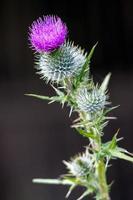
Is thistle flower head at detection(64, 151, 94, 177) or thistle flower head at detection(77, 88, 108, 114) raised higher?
thistle flower head at detection(77, 88, 108, 114)

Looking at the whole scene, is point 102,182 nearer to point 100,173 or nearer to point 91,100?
point 100,173

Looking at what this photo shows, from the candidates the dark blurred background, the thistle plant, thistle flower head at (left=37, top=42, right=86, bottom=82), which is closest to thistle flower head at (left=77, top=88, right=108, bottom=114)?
the thistle plant

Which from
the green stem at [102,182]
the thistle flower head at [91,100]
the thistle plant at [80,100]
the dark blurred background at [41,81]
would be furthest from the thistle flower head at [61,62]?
the dark blurred background at [41,81]

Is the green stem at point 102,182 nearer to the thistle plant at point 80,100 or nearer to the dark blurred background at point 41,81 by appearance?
the thistle plant at point 80,100

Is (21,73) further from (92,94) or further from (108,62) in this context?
(92,94)

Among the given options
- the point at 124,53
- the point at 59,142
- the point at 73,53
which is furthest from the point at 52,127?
the point at 73,53

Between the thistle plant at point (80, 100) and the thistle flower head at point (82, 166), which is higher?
the thistle plant at point (80, 100)

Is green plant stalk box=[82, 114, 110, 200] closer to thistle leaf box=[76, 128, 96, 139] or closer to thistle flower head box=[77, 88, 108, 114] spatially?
thistle leaf box=[76, 128, 96, 139]
